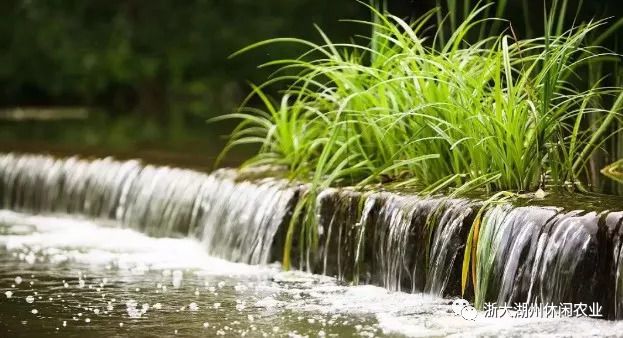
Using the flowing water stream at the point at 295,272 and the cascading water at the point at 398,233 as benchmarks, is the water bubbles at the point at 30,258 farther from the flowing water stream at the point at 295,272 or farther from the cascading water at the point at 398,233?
the cascading water at the point at 398,233

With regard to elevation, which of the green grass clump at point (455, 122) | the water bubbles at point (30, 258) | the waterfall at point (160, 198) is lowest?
the water bubbles at point (30, 258)

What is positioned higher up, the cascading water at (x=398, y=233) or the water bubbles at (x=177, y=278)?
the cascading water at (x=398, y=233)

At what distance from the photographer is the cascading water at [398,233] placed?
4.45m

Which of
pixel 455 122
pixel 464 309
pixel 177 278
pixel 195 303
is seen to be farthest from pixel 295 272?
pixel 464 309

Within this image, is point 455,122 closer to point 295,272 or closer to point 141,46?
point 295,272

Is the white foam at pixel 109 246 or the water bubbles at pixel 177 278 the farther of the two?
the white foam at pixel 109 246

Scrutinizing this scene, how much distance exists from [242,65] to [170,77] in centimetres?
145

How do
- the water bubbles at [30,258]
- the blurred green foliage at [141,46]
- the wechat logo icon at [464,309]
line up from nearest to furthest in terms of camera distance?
1. the wechat logo icon at [464,309]
2. the water bubbles at [30,258]
3. the blurred green foliage at [141,46]

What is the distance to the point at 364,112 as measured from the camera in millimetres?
5867

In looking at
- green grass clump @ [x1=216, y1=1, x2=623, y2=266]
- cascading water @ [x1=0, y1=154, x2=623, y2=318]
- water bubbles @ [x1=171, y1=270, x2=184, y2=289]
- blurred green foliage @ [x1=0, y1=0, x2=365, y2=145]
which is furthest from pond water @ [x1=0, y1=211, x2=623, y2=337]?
blurred green foliage @ [x1=0, y1=0, x2=365, y2=145]

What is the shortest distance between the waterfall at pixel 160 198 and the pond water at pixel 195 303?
0.68ft

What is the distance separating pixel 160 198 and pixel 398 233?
2911mm

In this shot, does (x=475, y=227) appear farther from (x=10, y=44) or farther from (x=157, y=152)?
(x=10, y=44)

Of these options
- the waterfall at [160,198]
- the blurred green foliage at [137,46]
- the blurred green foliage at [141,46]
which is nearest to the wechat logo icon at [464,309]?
the waterfall at [160,198]
